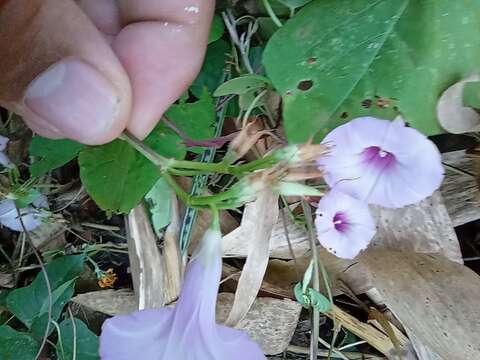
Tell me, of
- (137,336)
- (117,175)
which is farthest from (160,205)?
(137,336)

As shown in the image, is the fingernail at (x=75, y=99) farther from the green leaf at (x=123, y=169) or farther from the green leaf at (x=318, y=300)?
the green leaf at (x=318, y=300)

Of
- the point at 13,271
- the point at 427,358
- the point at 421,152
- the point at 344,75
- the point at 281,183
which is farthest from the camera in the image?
the point at 13,271

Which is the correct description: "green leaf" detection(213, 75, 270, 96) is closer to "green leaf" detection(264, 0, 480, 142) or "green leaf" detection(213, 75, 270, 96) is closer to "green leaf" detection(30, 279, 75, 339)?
"green leaf" detection(264, 0, 480, 142)

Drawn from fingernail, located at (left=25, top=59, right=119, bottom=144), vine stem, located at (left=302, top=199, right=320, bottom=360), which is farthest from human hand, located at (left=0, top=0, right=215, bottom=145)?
vine stem, located at (left=302, top=199, right=320, bottom=360)

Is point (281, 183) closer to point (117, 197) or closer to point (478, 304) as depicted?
point (117, 197)

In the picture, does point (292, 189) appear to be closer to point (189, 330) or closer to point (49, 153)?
point (189, 330)

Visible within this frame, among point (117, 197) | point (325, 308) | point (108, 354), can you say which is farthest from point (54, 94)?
point (325, 308)

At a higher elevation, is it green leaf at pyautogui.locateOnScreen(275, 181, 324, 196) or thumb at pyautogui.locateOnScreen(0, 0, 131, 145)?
thumb at pyautogui.locateOnScreen(0, 0, 131, 145)
